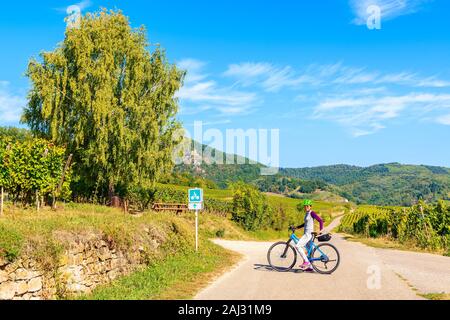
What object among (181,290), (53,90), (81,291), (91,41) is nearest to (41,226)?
(81,291)

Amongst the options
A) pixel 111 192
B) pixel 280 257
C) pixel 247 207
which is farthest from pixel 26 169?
pixel 247 207

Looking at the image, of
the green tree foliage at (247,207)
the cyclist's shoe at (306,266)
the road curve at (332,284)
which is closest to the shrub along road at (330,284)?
the road curve at (332,284)

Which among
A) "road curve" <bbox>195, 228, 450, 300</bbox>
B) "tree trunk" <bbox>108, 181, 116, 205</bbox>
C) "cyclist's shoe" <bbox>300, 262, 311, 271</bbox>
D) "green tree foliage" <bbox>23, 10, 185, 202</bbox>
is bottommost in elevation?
"road curve" <bbox>195, 228, 450, 300</bbox>

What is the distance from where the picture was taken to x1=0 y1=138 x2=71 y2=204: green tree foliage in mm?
20303

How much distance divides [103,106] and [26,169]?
10275mm

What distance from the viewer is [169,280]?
11664 millimetres

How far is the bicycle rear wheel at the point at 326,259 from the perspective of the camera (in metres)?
12.5

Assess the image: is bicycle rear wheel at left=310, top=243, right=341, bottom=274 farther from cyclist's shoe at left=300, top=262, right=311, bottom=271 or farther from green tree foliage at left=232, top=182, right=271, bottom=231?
green tree foliage at left=232, top=182, right=271, bottom=231

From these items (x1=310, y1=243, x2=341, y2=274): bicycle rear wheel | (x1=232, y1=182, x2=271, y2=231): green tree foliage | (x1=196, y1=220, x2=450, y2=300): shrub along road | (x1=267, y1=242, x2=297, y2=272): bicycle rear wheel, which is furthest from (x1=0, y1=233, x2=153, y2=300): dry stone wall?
(x1=232, y1=182, x2=271, y2=231): green tree foliage

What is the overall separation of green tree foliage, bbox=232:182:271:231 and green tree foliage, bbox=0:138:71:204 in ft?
83.4

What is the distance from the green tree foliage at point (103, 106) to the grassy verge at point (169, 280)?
1614 centimetres

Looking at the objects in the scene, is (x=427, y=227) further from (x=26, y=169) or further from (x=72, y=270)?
(x=26, y=169)

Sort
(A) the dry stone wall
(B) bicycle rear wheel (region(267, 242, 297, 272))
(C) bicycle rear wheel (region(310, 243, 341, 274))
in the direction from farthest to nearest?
(B) bicycle rear wheel (region(267, 242, 297, 272)) → (C) bicycle rear wheel (region(310, 243, 341, 274)) → (A) the dry stone wall

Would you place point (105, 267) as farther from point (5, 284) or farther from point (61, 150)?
point (61, 150)
